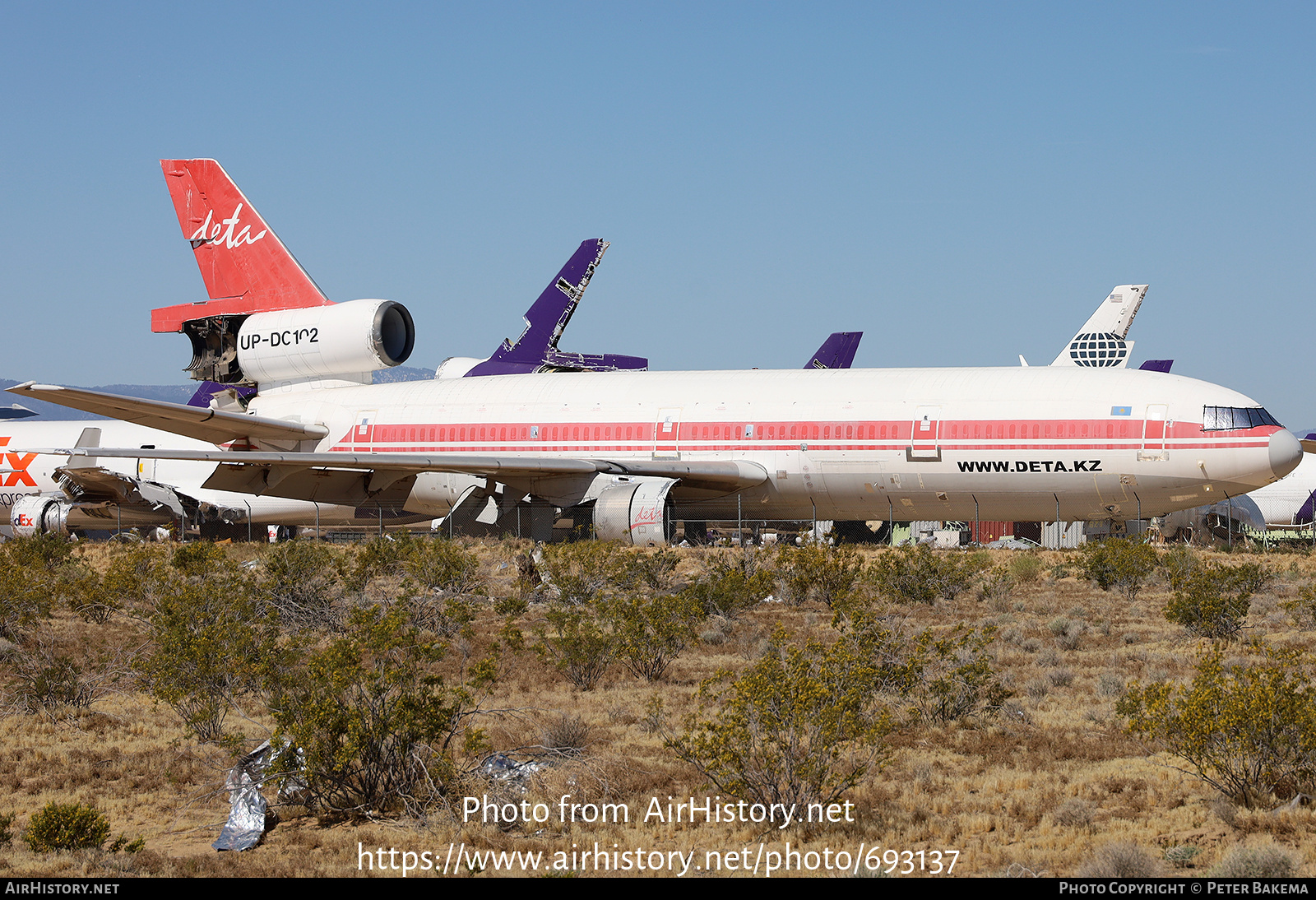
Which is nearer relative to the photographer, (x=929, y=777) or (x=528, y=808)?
(x=528, y=808)

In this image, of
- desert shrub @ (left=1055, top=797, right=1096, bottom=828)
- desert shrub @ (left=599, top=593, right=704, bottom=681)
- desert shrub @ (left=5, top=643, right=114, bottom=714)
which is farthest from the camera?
desert shrub @ (left=599, top=593, right=704, bottom=681)

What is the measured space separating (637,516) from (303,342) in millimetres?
13113

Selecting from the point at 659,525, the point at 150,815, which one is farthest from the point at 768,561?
the point at 150,815

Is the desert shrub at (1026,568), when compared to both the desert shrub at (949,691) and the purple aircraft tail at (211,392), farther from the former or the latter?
the purple aircraft tail at (211,392)

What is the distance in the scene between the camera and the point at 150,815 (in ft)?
33.4

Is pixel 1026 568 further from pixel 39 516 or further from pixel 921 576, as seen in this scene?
pixel 39 516

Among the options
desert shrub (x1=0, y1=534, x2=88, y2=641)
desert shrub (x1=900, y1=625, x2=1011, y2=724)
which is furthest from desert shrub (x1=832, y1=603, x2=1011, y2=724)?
desert shrub (x1=0, y1=534, x2=88, y2=641)

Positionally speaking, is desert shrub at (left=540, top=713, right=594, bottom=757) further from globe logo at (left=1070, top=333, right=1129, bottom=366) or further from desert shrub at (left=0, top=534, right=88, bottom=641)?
globe logo at (left=1070, top=333, right=1129, bottom=366)

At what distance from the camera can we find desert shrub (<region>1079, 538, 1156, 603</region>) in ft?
76.8

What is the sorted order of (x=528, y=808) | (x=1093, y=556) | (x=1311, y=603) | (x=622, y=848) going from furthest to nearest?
(x=1093, y=556), (x=1311, y=603), (x=528, y=808), (x=622, y=848)

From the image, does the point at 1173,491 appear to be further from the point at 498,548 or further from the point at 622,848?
the point at 622,848

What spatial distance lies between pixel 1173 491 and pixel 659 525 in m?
11.4

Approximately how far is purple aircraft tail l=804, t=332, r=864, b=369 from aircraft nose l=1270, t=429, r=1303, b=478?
27.2m

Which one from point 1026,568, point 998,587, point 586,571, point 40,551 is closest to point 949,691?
point 998,587
